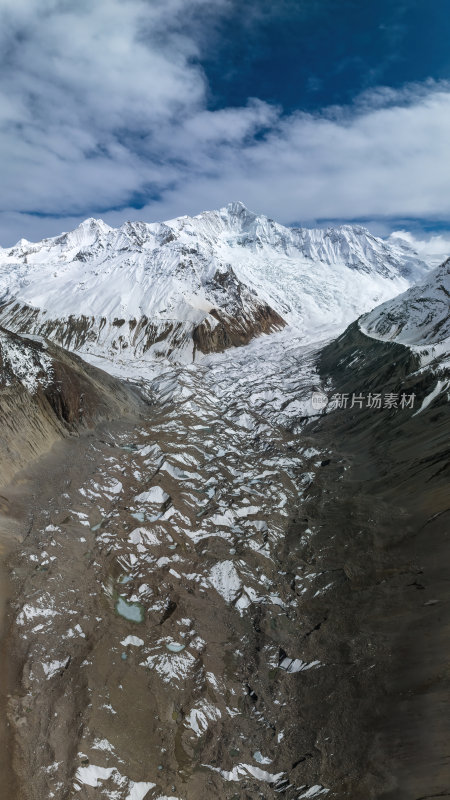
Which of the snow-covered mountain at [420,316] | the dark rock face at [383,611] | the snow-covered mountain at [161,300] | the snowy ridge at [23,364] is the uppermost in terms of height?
the snow-covered mountain at [161,300]

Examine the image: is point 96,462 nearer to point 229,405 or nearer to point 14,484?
point 14,484

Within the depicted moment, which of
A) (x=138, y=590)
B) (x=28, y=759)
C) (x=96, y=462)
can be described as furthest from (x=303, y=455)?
(x=28, y=759)

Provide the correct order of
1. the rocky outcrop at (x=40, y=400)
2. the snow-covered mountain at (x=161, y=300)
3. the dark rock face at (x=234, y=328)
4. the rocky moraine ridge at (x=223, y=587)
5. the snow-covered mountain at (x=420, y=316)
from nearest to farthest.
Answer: the rocky moraine ridge at (x=223, y=587) < the rocky outcrop at (x=40, y=400) < the snow-covered mountain at (x=420, y=316) < the dark rock face at (x=234, y=328) < the snow-covered mountain at (x=161, y=300)

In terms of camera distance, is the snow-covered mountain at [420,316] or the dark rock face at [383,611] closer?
the dark rock face at [383,611]

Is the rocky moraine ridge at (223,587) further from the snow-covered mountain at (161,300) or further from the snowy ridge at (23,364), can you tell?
the snow-covered mountain at (161,300)

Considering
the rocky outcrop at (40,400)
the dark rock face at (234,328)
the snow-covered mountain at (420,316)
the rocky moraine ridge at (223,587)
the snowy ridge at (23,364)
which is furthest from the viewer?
the dark rock face at (234,328)

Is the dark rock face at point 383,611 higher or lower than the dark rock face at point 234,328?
lower

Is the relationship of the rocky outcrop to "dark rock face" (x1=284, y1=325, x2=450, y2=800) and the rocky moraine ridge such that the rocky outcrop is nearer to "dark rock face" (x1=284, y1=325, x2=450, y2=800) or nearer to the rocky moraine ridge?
the rocky moraine ridge

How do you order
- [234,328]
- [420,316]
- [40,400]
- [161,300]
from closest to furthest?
[40,400] → [420,316] → [234,328] → [161,300]

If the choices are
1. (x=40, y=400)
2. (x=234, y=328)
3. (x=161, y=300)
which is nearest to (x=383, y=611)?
(x=40, y=400)

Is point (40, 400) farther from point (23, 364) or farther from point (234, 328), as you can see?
point (234, 328)

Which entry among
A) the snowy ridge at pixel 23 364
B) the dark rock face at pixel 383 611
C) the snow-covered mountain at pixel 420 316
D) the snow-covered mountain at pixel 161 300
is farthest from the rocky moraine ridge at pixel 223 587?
the snow-covered mountain at pixel 161 300
